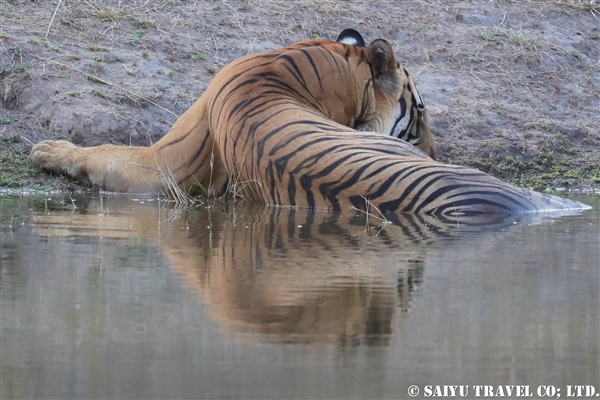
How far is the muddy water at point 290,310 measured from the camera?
2.48 metres

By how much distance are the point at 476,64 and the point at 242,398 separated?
7711 millimetres

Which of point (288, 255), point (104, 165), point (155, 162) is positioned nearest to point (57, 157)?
point (104, 165)

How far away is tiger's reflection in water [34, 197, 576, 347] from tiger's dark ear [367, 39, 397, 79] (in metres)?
1.38

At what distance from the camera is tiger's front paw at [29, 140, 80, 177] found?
22.4 feet

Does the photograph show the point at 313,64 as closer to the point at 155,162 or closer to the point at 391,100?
the point at 391,100

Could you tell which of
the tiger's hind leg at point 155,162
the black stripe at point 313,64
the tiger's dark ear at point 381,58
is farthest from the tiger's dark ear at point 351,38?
the tiger's hind leg at point 155,162

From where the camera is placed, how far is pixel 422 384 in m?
2.42

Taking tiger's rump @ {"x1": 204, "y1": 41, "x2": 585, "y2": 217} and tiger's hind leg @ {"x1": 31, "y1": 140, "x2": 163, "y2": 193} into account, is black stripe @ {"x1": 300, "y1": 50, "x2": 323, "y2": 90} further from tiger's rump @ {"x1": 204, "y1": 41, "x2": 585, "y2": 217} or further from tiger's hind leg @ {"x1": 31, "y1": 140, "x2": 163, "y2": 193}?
tiger's hind leg @ {"x1": 31, "y1": 140, "x2": 163, "y2": 193}

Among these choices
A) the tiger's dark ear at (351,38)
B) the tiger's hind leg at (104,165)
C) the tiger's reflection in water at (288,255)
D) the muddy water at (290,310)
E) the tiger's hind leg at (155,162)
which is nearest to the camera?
the muddy water at (290,310)

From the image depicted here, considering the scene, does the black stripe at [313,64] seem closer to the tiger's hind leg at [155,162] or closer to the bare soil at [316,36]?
the tiger's hind leg at [155,162]

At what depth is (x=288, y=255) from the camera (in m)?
4.03

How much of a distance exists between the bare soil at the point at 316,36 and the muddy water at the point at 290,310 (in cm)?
280

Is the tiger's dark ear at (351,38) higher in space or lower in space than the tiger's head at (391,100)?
higher

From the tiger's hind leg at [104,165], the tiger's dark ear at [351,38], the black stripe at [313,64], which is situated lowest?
the tiger's hind leg at [104,165]
